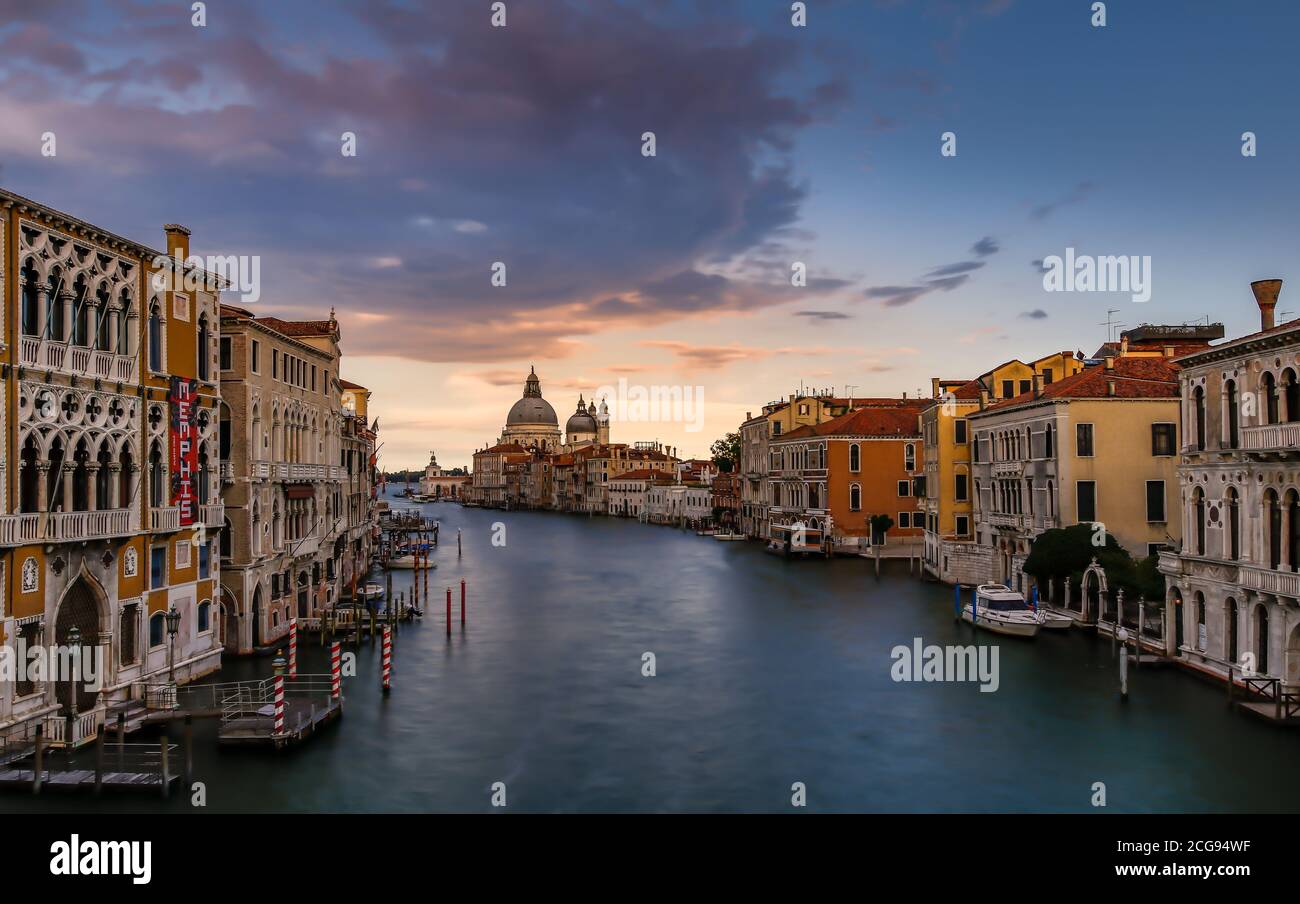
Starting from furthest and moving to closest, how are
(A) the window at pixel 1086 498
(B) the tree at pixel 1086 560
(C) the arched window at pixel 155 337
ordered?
1. (A) the window at pixel 1086 498
2. (B) the tree at pixel 1086 560
3. (C) the arched window at pixel 155 337

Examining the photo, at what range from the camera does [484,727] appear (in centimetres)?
1995

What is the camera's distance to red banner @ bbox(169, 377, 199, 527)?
1986 centimetres

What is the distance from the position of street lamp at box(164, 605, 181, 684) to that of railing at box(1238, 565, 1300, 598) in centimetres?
2094

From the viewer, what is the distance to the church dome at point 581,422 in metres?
174

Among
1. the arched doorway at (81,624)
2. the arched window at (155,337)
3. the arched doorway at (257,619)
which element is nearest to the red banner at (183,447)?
the arched window at (155,337)

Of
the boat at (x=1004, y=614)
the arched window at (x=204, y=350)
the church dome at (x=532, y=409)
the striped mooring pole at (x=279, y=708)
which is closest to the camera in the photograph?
the striped mooring pole at (x=279, y=708)

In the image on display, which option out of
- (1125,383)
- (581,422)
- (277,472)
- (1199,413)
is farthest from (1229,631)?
(581,422)

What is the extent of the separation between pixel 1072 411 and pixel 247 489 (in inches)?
940

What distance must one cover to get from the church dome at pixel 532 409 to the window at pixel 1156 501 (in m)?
168

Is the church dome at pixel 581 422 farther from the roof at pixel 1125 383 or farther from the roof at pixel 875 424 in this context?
the roof at pixel 1125 383

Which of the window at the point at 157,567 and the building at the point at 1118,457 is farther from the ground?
the building at the point at 1118,457

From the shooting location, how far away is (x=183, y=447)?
20.1 meters

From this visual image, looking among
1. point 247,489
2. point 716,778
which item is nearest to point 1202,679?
point 716,778
